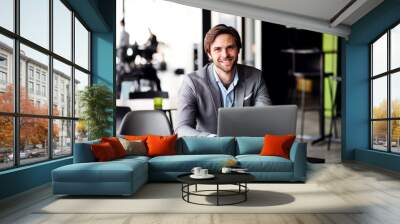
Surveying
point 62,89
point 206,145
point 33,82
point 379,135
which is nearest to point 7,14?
point 33,82

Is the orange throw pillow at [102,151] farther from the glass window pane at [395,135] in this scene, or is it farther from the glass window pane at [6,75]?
the glass window pane at [395,135]

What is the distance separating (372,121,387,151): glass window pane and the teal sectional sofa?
3.11 metres

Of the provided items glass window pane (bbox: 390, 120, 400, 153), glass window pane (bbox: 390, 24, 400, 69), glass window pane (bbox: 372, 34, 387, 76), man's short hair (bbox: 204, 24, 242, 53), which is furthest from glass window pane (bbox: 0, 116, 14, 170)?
glass window pane (bbox: 372, 34, 387, 76)

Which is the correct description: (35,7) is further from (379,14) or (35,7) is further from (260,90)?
(379,14)

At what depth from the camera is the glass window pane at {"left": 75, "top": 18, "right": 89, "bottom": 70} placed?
7.62 meters

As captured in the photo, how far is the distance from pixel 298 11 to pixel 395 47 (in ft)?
5.97

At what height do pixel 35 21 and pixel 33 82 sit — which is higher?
pixel 35 21

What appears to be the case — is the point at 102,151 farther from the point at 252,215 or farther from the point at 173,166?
the point at 252,215

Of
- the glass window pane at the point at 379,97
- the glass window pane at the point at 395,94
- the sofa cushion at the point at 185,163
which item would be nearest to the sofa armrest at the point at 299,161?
the sofa cushion at the point at 185,163

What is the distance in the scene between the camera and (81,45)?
26.1 ft

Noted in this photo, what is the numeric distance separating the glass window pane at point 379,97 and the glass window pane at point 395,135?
49 centimetres

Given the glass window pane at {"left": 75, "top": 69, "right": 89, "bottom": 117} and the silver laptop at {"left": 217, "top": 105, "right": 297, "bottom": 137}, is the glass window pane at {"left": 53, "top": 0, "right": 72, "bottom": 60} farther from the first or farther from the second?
the silver laptop at {"left": 217, "top": 105, "right": 297, "bottom": 137}

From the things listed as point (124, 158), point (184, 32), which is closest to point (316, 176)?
point (124, 158)

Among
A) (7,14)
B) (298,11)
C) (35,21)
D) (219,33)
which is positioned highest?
(298,11)
